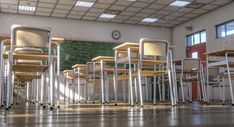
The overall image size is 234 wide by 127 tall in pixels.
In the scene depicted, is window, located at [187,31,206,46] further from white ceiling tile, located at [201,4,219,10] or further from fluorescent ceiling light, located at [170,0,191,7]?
fluorescent ceiling light, located at [170,0,191,7]

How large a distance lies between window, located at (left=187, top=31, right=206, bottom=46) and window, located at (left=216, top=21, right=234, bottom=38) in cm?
80

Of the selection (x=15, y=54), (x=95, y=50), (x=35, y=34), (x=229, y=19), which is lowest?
(x=15, y=54)

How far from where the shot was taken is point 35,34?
9.87ft

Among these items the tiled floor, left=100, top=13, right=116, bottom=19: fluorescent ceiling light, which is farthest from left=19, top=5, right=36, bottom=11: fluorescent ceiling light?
the tiled floor

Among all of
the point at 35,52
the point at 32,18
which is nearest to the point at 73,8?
the point at 32,18

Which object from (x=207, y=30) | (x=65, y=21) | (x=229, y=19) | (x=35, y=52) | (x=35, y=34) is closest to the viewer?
(x=35, y=34)

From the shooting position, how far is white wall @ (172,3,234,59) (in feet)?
31.7

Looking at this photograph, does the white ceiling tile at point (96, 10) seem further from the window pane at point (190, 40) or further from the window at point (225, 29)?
the window at point (225, 29)

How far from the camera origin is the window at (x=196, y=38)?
11.1 metres

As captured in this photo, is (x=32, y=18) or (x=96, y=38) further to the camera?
(x=96, y=38)

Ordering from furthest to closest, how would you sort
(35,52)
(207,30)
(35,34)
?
(207,30), (35,52), (35,34)

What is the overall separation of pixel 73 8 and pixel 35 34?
290 inches

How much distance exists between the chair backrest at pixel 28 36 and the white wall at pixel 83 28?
318 inches

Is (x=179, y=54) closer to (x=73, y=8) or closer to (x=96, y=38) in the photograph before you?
(x=96, y=38)
